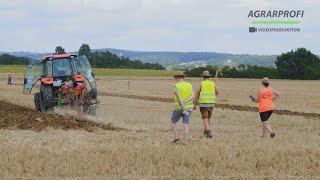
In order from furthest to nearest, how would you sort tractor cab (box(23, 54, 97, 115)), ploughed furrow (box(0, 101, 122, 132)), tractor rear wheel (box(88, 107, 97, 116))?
tractor rear wheel (box(88, 107, 97, 116)) → tractor cab (box(23, 54, 97, 115)) → ploughed furrow (box(0, 101, 122, 132))

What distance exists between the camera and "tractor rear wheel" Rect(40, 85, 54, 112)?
1933 centimetres

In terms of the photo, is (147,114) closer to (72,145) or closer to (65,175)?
(72,145)

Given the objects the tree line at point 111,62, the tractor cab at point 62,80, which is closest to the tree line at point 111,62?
the tree line at point 111,62

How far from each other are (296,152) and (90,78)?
33.6 ft

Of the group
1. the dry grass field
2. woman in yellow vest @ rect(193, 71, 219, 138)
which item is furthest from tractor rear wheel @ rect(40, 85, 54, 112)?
woman in yellow vest @ rect(193, 71, 219, 138)

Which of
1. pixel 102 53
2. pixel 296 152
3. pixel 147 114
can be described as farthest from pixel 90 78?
pixel 102 53

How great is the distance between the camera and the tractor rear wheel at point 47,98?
19.3m

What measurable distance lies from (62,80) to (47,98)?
0.91 m

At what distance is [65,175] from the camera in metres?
8.89

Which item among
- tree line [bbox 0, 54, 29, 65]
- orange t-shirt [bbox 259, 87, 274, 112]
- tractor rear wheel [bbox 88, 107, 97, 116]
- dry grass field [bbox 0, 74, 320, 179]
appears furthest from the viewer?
tree line [bbox 0, 54, 29, 65]

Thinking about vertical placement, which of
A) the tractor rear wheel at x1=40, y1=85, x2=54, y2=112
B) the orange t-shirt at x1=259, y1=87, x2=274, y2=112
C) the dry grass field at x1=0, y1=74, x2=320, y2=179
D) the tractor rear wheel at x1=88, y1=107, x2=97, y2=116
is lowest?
the tractor rear wheel at x1=88, y1=107, x2=97, y2=116

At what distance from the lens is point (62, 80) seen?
19.9 meters

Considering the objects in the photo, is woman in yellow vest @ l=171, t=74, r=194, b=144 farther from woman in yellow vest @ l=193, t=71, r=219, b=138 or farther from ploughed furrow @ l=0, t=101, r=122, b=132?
ploughed furrow @ l=0, t=101, r=122, b=132

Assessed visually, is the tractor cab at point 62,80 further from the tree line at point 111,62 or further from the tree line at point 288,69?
the tree line at point 111,62
